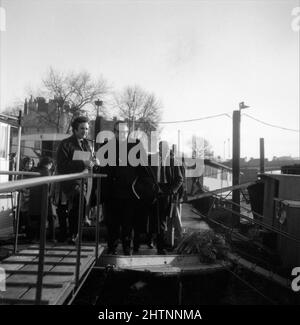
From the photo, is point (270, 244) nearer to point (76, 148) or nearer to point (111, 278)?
point (111, 278)

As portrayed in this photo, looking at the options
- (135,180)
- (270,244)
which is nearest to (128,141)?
(135,180)

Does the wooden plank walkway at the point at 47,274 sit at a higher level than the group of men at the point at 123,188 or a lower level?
lower

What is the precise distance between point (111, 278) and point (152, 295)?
0.59m

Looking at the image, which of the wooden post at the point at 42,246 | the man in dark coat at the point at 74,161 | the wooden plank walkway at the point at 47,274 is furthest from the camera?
the man in dark coat at the point at 74,161

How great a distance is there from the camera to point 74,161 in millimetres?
4199

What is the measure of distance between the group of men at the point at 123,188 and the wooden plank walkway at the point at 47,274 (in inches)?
27.9

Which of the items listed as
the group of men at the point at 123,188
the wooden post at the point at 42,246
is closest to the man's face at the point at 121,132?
the group of men at the point at 123,188

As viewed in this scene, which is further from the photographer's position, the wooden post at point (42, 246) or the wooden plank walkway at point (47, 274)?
the wooden plank walkway at point (47, 274)

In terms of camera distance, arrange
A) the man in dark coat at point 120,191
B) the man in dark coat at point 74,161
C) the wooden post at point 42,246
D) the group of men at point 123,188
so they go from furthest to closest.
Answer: the man in dark coat at point 120,191, the group of men at point 123,188, the man in dark coat at point 74,161, the wooden post at point 42,246

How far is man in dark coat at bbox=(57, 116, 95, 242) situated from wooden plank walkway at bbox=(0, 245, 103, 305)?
471mm

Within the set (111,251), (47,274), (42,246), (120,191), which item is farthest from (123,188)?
(42,246)

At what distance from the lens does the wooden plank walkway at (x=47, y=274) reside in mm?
2478

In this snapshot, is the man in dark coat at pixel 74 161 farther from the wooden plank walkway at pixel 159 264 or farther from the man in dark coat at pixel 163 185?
the man in dark coat at pixel 163 185

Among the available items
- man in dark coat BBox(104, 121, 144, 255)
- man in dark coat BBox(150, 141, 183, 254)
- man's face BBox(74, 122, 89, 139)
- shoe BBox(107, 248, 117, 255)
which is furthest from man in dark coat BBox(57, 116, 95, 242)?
man in dark coat BBox(150, 141, 183, 254)
